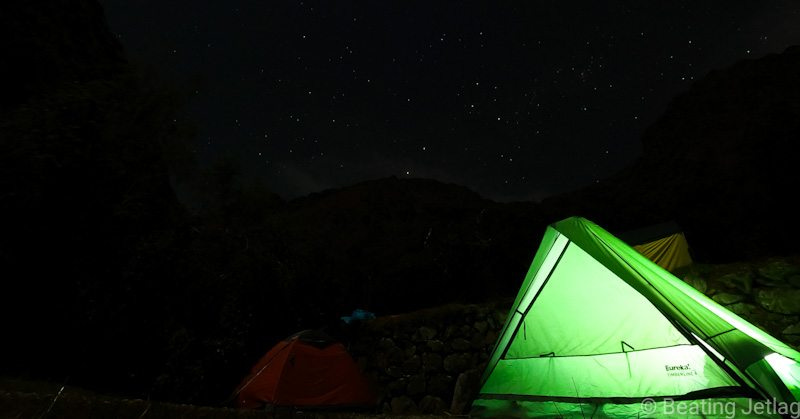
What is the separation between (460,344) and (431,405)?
110 centimetres

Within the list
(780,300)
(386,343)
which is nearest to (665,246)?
(780,300)

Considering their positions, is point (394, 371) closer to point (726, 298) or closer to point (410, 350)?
point (410, 350)

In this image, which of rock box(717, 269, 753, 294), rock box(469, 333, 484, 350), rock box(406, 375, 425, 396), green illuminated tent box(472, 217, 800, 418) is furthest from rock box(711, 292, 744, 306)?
rock box(406, 375, 425, 396)

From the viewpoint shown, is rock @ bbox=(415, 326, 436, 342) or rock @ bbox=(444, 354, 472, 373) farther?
rock @ bbox=(415, 326, 436, 342)

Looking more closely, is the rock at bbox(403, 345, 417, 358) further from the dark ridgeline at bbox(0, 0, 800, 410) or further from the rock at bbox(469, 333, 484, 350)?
the dark ridgeline at bbox(0, 0, 800, 410)

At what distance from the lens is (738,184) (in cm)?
2027

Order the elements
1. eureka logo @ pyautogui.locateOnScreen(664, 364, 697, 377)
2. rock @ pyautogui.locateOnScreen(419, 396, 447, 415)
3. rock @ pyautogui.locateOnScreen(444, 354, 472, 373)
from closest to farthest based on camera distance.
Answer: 1. eureka logo @ pyautogui.locateOnScreen(664, 364, 697, 377)
2. rock @ pyautogui.locateOnScreen(419, 396, 447, 415)
3. rock @ pyautogui.locateOnScreen(444, 354, 472, 373)

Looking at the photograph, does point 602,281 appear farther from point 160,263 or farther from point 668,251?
point 668,251

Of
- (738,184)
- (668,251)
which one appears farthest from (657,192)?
(668,251)

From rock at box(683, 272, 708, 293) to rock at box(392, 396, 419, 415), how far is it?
4.42 meters

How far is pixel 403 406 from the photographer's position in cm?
633

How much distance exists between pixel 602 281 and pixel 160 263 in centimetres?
596

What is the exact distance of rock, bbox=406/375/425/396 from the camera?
21.3 ft

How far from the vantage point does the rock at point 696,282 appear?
5523 millimetres
